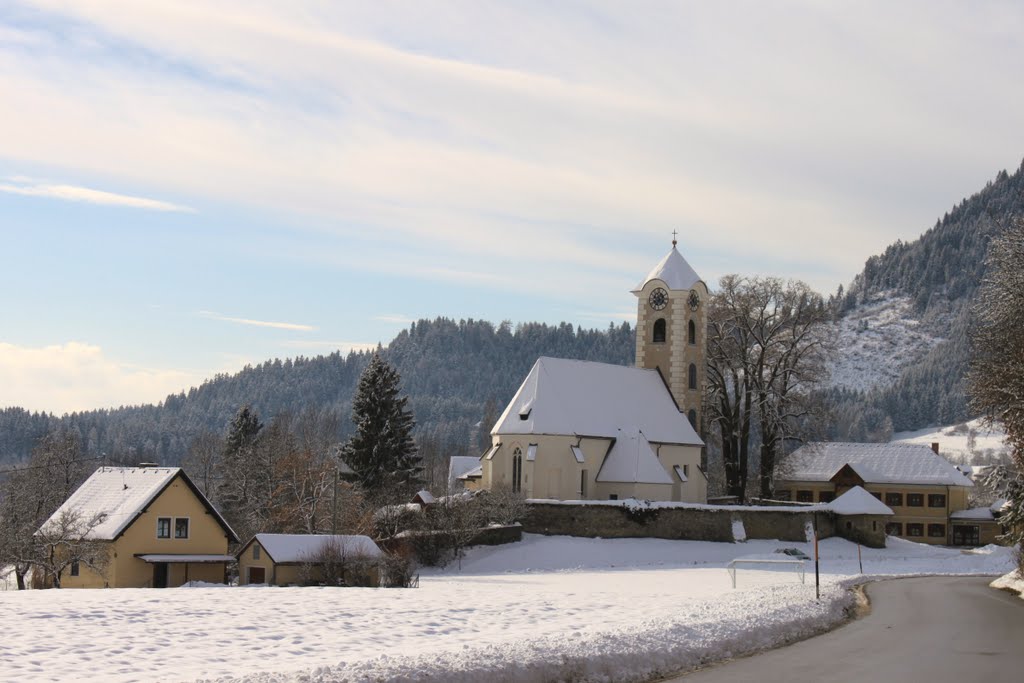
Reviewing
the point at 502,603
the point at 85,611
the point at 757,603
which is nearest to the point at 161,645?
the point at 85,611

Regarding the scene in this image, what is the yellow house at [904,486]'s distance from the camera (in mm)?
81562

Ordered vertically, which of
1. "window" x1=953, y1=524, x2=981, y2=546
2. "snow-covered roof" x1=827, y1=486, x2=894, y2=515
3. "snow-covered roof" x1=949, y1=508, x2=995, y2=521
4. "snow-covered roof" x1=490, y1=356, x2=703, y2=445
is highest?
"snow-covered roof" x1=490, y1=356, x2=703, y2=445

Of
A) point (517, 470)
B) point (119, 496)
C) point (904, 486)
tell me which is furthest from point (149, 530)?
point (904, 486)

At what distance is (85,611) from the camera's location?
872 inches

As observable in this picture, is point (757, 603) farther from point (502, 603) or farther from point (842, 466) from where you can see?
point (842, 466)

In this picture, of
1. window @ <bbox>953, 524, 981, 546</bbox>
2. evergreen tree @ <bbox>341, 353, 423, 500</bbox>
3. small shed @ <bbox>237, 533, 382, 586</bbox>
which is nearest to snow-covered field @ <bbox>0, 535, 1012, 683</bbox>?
small shed @ <bbox>237, 533, 382, 586</bbox>

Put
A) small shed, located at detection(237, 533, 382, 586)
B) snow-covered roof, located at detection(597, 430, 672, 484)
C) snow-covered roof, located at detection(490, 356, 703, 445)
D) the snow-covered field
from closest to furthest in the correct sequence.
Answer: the snow-covered field
small shed, located at detection(237, 533, 382, 586)
snow-covered roof, located at detection(490, 356, 703, 445)
snow-covered roof, located at detection(597, 430, 672, 484)

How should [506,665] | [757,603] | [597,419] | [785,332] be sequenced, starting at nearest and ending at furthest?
[506,665] < [757,603] < [597,419] < [785,332]

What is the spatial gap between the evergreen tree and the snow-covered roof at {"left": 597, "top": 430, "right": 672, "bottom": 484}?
11.0 metres

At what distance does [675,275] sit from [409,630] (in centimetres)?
4990

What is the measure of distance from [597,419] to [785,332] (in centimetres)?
1236

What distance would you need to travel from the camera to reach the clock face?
68.3 meters

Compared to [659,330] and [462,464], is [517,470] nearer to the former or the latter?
[659,330]

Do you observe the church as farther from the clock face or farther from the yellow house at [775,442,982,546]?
the yellow house at [775,442,982,546]
